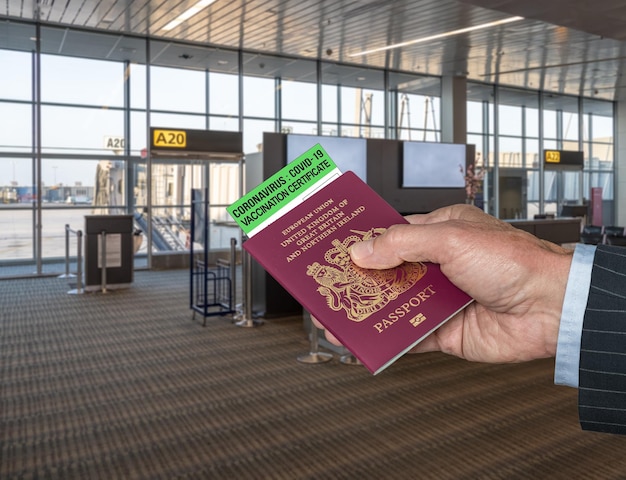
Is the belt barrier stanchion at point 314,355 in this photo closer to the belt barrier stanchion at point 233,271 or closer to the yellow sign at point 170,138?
the belt barrier stanchion at point 233,271

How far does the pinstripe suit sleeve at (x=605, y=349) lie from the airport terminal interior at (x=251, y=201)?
0.45 m

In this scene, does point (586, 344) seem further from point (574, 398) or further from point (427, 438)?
point (574, 398)

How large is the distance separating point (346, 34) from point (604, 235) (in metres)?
6.41

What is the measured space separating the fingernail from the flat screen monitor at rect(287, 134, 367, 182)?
21.4ft

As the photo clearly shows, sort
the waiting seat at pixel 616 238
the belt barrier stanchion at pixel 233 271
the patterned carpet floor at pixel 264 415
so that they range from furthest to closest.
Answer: the waiting seat at pixel 616 238, the belt barrier stanchion at pixel 233 271, the patterned carpet floor at pixel 264 415

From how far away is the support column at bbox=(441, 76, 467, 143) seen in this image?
14.8 m

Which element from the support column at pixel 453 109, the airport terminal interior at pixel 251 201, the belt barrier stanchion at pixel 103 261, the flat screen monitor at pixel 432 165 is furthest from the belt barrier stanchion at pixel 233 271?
the support column at pixel 453 109

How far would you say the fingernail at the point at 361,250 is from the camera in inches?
49.5

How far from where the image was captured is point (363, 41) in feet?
37.8

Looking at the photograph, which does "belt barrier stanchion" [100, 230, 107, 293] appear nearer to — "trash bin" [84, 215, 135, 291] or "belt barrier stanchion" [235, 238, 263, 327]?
"trash bin" [84, 215, 135, 291]

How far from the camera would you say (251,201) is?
1.26m

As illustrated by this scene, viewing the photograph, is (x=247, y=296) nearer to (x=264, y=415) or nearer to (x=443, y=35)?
(x=264, y=415)

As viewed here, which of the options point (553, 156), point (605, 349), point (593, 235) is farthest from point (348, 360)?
point (553, 156)

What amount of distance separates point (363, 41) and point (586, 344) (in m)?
11.2
